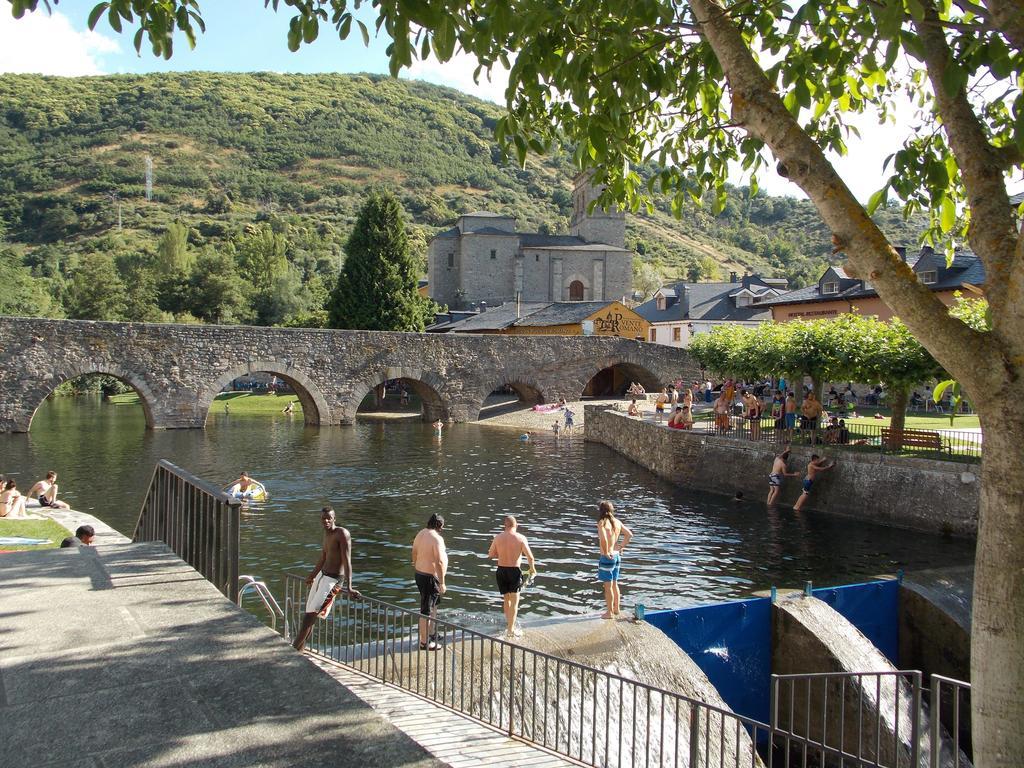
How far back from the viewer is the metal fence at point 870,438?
18.7 m

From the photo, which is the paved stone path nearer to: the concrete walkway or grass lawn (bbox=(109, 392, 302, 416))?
the concrete walkway

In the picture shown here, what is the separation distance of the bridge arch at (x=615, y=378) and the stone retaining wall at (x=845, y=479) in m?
17.3

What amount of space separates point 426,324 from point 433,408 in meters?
18.1

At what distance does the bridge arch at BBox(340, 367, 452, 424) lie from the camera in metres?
38.5

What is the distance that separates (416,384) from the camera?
41.7m

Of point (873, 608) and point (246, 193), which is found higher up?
point (246, 193)

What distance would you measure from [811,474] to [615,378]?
32.9 metres

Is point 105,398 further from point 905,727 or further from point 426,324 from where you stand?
point 905,727

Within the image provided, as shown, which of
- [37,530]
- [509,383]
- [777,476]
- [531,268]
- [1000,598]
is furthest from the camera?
[531,268]

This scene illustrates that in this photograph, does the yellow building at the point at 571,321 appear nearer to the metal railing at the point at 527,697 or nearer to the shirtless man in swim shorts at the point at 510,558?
the shirtless man in swim shorts at the point at 510,558

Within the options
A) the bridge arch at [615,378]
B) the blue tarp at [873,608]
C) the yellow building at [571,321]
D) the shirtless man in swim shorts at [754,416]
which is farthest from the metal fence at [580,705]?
the yellow building at [571,321]

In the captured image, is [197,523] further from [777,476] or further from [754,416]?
[754,416]

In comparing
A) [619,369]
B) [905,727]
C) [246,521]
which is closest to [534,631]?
[905,727]

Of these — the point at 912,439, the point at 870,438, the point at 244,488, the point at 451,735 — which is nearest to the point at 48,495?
the point at 244,488
